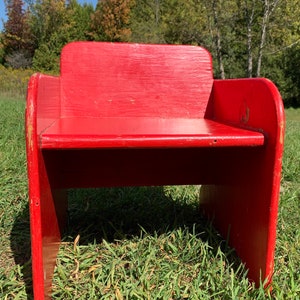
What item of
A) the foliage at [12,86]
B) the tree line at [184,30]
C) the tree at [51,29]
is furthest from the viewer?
the tree at [51,29]

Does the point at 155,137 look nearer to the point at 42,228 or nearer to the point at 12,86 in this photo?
the point at 42,228

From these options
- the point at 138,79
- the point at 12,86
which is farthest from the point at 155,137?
the point at 12,86

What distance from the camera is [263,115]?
1.21 meters

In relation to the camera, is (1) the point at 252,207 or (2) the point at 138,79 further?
(2) the point at 138,79

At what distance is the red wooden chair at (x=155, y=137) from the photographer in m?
1.08

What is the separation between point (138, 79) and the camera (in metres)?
1.83

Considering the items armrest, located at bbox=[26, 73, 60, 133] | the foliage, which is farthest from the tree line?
armrest, located at bbox=[26, 73, 60, 133]

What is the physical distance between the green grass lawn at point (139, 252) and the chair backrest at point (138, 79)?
55 centimetres

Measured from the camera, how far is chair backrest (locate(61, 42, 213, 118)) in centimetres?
178

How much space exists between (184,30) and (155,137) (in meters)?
15.6

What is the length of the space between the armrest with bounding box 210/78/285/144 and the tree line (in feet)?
38.1

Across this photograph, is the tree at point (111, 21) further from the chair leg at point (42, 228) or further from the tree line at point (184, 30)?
the chair leg at point (42, 228)

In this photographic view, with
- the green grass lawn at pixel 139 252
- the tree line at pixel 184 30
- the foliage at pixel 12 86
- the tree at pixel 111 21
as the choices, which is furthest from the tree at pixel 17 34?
the green grass lawn at pixel 139 252

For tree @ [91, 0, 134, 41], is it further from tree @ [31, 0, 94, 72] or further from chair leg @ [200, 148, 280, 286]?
chair leg @ [200, 148, 280, 286]
